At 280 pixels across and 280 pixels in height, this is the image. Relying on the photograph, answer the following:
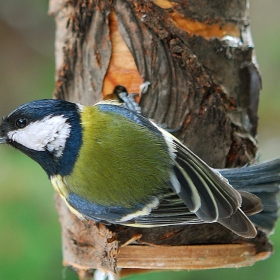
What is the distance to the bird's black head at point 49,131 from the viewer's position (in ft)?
3.90

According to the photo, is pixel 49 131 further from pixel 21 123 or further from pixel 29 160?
pixel 29 160

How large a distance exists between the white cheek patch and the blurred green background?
0.69 meters

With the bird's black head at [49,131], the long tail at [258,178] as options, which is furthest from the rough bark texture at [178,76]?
the bird's black head at [49,131]

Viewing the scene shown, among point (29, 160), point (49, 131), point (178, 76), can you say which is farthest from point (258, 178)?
point (29, 160)

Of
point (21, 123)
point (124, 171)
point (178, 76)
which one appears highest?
point (178, 76)

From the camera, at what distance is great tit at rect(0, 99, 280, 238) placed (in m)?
1.15

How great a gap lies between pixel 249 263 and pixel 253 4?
75.4 inches

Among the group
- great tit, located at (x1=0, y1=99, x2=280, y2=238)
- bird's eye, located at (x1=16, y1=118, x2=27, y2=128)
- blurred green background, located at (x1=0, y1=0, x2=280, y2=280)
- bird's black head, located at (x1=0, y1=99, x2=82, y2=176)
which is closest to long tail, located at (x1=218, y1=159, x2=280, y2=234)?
great tit, located at (x1=0, y1=99, x2=280, y2=238)

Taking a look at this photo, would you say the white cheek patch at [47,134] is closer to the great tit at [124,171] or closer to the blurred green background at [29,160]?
the great tit at [124,171]

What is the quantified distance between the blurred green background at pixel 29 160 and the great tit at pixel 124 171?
666mm

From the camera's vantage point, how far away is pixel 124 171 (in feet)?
3.79

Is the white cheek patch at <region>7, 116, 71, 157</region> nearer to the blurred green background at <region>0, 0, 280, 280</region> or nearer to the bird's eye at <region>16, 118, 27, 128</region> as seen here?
the bird's eye at <region>16, 118, 27, 128</region>

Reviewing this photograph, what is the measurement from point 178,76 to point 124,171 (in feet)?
1.16

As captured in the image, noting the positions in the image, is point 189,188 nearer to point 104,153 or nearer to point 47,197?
point 104,153
